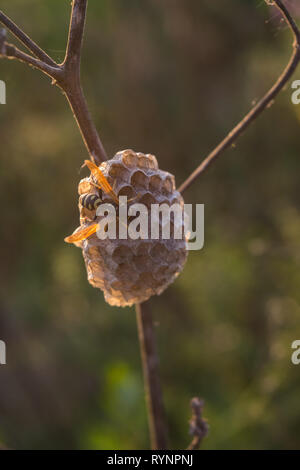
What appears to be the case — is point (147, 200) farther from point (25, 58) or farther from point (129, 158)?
point (25, 58)

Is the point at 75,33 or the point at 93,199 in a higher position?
the point at 75,33

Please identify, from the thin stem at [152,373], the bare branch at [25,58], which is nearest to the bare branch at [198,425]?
the thin stem at [152,373]

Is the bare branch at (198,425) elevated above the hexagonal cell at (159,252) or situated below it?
below

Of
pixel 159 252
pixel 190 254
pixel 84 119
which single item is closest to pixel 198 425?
pixel 159 252

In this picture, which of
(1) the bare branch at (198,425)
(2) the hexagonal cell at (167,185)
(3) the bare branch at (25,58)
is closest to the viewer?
(3) the bare branch at (25,58)

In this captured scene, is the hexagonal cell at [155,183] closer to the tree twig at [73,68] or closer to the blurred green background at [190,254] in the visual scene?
the tree twig at [73,68]

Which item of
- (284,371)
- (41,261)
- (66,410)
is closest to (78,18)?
(284,371)
